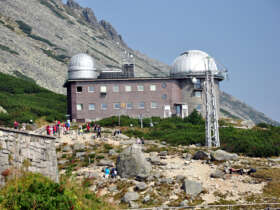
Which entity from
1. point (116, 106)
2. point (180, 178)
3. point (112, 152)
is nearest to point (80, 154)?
point (112, 152)

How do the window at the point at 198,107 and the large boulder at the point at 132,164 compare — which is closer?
the large boulder at the point at 132,164

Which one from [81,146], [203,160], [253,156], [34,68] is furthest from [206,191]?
[34,68]

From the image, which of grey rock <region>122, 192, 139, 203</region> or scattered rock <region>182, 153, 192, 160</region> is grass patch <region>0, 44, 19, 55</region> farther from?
grey rock <region>122, 192, 139, 203</region>

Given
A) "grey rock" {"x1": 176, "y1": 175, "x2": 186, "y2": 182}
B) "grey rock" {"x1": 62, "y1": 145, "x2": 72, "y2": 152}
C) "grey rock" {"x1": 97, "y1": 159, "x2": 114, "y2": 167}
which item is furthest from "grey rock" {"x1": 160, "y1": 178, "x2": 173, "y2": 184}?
"grey rock" {"x1": 62, "y1": 145, "x2": 72, "y2": 152}

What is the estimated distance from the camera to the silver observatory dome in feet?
185

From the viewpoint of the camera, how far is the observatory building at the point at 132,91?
54.8 metres

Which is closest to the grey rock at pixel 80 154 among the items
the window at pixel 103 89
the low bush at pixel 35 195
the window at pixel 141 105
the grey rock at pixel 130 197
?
the grey rock at pixel 130 197

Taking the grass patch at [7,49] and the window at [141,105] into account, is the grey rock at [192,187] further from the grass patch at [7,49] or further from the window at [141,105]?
the grass patch at [7,49]

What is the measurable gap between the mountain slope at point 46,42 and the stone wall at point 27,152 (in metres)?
68.2

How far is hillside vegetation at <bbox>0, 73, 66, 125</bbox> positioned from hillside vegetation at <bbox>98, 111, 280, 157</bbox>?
933 cm

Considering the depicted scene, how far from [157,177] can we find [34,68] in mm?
82570

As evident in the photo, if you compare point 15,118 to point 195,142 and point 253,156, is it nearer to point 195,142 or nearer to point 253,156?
point 195,142

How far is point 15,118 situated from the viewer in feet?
164

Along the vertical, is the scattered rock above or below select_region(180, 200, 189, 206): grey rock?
above
